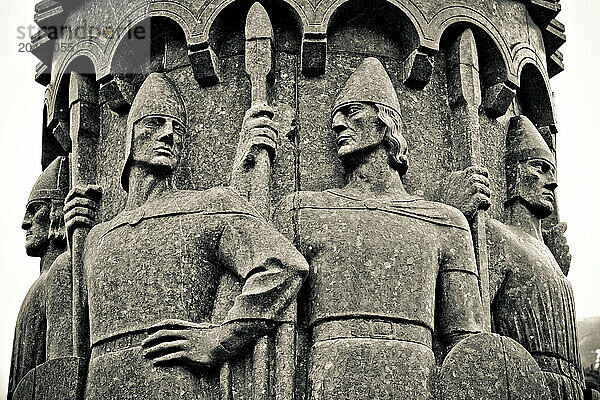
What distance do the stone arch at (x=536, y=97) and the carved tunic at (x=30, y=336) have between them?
5.30 meters

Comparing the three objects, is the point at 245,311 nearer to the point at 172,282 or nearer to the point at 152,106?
the point at 172,282

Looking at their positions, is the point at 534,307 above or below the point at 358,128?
below

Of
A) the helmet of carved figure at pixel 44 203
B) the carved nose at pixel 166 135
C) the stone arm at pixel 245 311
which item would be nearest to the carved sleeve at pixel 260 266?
the stone arm at pixel 245 311

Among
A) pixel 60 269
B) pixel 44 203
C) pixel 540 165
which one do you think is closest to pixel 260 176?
pixel 60 269

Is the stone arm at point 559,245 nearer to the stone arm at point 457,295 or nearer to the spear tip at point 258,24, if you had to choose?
the stone arm at point 457,295

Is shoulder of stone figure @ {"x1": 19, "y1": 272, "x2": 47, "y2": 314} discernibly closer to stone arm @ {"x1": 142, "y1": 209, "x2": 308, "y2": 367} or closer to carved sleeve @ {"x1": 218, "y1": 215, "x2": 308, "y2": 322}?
stone arm @ {"x1": 142, "y1": 209, "x2": 308, "y2": 367}

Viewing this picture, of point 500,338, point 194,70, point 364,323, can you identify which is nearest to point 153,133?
point 194,70

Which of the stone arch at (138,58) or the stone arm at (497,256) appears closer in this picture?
the stone arm at (497,256)

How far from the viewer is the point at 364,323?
1026 cm

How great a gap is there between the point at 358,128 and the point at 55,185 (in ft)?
11.9

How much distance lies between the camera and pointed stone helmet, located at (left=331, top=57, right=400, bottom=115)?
1117 centimetres

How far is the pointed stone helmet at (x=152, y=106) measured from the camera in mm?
11266

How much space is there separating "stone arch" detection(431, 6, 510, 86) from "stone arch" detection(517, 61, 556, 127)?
61 cm

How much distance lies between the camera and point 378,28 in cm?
1195
